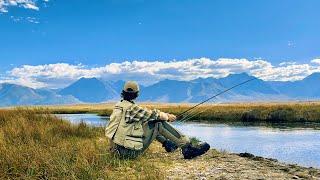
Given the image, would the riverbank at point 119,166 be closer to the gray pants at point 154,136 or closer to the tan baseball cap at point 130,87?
the gray pants at point 154,136

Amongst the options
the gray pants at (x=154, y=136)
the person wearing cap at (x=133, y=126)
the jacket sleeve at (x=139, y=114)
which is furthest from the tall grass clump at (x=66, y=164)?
the jacket sleeve at (x=139, y=114)

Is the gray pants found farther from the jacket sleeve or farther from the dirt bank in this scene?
the dirt bank

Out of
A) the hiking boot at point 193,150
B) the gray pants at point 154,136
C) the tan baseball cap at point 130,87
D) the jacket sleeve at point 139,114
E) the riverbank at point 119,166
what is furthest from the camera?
the hiking boot at point 193,150

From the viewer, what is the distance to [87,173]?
9.33 m

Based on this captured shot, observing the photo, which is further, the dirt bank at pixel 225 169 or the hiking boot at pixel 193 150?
the hiking boot at pixel 193 150

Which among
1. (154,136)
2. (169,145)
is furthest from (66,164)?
(169,145)

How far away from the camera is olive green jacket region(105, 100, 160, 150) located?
36.9 ft

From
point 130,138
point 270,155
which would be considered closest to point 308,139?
point 270,155

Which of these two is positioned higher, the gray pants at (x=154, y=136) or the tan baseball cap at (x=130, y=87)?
the tan baseball cap at (x=130, y=87)

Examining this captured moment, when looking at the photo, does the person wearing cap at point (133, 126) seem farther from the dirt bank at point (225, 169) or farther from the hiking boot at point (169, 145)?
the dirt bank at point (225, 169)

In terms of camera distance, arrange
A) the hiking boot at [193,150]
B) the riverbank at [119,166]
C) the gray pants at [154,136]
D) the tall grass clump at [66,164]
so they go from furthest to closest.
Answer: the hiking boot at [193,150]
the gray pants at [154,136]
the riverbank at [119,166]
the tall grass clump at [66,164]

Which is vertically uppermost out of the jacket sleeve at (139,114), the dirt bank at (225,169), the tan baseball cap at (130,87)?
the tan baseball cap at (130,87)

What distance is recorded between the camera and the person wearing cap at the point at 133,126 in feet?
37.0

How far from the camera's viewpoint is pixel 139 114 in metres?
11.2
